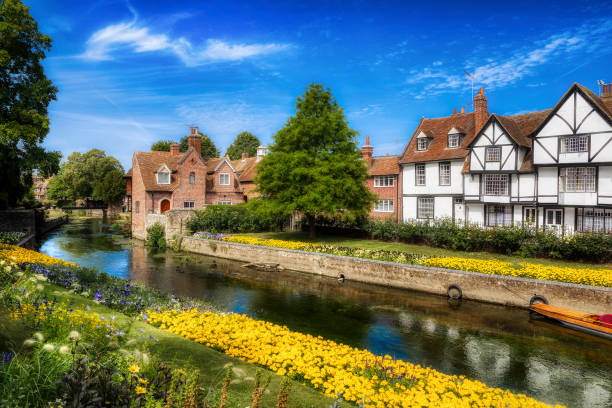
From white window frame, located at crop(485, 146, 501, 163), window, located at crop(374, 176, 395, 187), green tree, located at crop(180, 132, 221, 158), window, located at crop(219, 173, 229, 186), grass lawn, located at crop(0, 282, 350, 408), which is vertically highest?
green tree, located at crop(180, 132, 221, 158)

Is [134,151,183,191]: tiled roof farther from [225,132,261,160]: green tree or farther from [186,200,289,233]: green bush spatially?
[225,132,261,160]: green tree

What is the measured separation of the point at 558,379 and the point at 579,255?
45.5 ft

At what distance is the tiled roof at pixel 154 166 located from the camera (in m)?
45.4

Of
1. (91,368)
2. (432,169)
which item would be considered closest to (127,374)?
(91,368)

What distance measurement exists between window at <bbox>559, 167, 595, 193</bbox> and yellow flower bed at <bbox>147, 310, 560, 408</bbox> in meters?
25.4

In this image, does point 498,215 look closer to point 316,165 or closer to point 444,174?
point 444,174

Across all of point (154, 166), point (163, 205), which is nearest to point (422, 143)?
point (163, 205)

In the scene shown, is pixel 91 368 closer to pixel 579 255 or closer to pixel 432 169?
pixel 579 255

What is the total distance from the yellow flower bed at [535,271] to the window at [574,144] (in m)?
11.5

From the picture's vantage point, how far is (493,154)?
3169 cm

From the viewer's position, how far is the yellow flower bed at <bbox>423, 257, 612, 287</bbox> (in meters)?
17.3

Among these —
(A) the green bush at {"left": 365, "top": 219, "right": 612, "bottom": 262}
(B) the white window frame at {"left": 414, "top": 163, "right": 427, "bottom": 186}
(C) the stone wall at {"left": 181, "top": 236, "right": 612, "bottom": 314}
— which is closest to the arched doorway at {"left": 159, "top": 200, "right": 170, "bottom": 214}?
(C) the stone wall at {"left": 181, "top": 236, "right": 612, "bottom": 314}

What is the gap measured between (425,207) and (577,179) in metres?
12.4

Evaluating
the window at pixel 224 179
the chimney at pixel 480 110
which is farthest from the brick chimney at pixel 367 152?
the window at pixel 224 179
